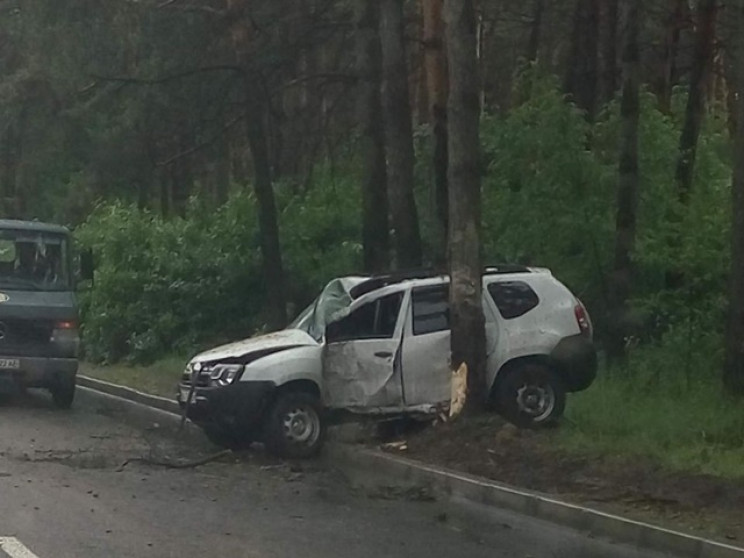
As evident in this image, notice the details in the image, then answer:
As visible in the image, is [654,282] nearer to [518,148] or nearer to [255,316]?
[518,148]

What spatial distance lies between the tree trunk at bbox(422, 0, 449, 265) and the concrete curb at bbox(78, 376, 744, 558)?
6117 mm

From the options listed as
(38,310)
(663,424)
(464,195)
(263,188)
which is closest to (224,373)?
(464,195)

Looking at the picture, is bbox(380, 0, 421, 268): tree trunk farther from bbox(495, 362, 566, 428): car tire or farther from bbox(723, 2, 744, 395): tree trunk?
bbox(495, 362, 566, 428): car tire

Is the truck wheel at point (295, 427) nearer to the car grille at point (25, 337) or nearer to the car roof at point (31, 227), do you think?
the car grille at point (25, 337)

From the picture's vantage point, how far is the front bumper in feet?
50.5

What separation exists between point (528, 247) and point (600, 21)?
6943 mm

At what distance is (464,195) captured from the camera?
53.1ft

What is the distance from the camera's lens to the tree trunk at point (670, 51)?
91.0 feet

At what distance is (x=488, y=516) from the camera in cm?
1238

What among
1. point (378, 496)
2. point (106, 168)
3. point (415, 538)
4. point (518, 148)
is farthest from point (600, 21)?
point (415, 538)

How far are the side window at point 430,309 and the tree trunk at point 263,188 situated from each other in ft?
32.2

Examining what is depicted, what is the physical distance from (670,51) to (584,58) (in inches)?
77.3

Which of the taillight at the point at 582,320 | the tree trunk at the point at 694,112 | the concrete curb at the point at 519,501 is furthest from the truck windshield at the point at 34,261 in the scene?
the tree trunk at the point at 694,112

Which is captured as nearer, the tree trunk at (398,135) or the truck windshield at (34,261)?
the truck windshield at (34,261)
